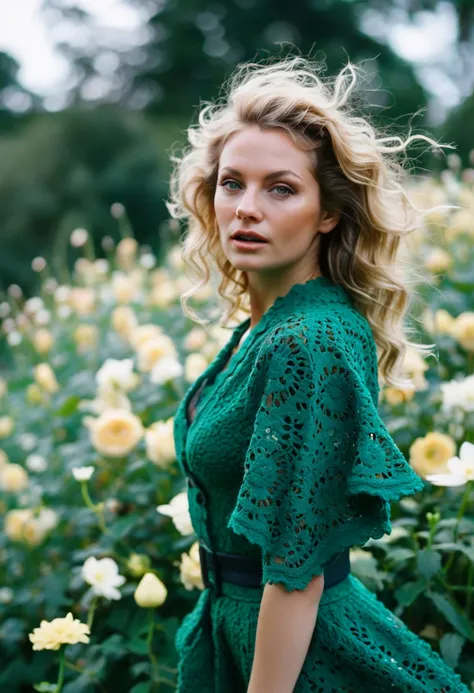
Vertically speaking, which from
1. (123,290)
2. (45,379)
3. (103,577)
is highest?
(123,290)

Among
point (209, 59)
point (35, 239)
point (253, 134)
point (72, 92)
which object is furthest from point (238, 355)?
point (72, 92)

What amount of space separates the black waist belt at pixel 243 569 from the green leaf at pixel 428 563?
369 mm

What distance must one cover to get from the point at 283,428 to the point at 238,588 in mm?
387

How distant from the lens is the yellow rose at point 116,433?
2.23 m

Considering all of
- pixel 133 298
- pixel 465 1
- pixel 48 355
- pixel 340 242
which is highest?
pixel 465 1

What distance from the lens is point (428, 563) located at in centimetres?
173

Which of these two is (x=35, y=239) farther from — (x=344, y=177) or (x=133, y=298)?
(x=344, y=177)

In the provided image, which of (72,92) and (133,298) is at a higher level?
(72,92)

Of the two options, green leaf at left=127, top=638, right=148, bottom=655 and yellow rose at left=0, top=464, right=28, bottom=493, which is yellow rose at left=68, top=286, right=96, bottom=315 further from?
green leaf at left=127, top=638, right=148, bottom=655

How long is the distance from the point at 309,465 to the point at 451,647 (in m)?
0.75

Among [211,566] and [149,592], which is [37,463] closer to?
[149,592]

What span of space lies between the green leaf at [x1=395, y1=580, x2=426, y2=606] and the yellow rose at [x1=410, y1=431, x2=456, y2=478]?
0.97ft

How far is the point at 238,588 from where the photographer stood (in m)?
1.42

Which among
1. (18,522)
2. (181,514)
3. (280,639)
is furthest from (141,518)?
(280,639)
